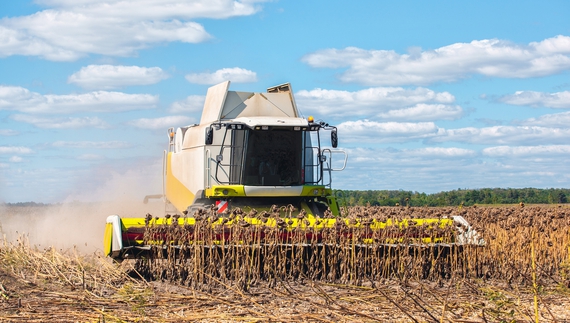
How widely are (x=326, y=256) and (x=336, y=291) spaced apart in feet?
3.06

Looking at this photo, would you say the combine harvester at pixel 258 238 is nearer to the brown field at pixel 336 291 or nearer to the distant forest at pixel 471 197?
the brown field at pixel 336 291

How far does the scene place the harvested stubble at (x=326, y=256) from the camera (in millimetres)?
8234

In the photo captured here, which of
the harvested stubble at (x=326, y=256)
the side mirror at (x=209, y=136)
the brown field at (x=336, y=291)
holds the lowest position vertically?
the brown field at (x=336, y=291)

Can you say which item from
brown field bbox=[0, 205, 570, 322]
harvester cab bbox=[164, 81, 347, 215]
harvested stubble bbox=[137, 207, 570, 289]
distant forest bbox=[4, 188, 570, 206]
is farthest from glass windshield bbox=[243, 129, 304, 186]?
distant forest bbox=[4, 188, 570, 206]

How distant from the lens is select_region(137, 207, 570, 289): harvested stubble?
8234 mm

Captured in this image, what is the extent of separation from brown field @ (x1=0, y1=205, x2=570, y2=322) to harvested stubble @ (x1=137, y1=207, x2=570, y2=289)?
0.03 metres

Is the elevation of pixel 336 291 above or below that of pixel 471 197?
below

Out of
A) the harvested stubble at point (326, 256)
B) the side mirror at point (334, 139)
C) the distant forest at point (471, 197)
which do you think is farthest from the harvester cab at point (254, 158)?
the distant forest at point (471, 197)

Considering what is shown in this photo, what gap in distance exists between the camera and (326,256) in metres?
8.70

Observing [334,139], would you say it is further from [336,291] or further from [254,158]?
[336,291]

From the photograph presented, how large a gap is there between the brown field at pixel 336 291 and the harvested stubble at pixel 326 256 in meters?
0.03

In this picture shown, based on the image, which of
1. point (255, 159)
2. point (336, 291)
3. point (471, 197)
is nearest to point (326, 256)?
point (336, 291)

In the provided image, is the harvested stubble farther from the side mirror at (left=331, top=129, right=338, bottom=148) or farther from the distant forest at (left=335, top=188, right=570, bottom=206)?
the distant forest at (left=335, top=188, right=570, bottom=206)

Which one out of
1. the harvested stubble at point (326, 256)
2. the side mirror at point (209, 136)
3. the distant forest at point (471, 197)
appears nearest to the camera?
the harvested stubble at point (326, 256)
